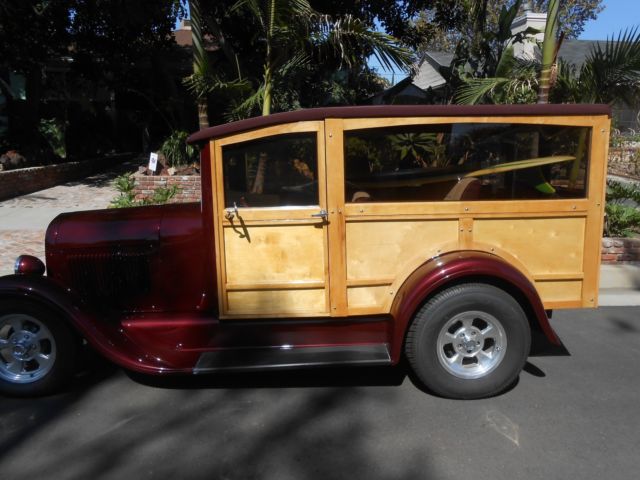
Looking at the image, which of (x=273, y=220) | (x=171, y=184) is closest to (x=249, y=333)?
(x=273, y=220)

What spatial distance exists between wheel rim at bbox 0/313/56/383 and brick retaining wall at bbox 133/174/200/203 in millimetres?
7492

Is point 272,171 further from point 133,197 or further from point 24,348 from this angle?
point 133,197

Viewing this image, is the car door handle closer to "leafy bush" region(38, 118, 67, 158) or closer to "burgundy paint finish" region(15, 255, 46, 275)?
"burgundy paint finish" region(15, 255, 46, 275)

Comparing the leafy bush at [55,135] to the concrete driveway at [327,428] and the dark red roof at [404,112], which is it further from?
the dark red roof at [404,112]

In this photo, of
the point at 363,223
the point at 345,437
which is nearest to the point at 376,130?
the point at 363,223

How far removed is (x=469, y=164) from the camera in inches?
150

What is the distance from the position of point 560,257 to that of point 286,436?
6.95 feet

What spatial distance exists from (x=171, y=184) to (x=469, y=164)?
844 centimetres

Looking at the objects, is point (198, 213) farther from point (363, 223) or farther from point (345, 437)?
point (345, 437)

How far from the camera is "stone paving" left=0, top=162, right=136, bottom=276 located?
25.6 feet

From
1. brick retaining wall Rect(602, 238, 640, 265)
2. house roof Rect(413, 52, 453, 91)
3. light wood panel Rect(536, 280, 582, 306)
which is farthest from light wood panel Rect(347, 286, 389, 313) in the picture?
house roof Rect(413, 52, 453, 91)

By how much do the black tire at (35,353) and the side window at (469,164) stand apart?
2.11 metres

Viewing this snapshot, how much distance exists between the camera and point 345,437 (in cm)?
332

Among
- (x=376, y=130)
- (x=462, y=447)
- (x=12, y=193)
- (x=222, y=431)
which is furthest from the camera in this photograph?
(x=12, y=193)
